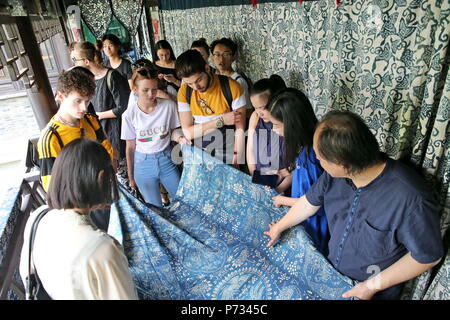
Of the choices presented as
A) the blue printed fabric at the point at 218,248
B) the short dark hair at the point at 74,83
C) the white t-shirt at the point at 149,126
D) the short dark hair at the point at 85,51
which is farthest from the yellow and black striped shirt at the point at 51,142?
the short dark hair at the point at 85,51

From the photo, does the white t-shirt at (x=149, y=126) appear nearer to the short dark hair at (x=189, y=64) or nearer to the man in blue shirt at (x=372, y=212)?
the short dark hair at (x=189, y=64)

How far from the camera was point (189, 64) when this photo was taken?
1.92m

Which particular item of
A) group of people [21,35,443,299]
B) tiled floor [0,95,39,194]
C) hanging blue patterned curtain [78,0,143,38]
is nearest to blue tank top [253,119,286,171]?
group of people [21,35,443,299]

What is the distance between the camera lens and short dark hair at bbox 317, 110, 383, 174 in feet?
3.37

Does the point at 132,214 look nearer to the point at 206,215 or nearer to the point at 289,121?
the point at 206,215

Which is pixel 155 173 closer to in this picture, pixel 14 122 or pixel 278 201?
pixel 278 201

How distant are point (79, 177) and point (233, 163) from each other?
1346 millimetres

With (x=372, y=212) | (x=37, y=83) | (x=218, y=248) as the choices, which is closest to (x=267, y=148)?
(x=218, y=248)

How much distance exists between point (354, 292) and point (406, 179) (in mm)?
465

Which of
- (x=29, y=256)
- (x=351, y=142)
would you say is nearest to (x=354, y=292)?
(x=351, y=142)

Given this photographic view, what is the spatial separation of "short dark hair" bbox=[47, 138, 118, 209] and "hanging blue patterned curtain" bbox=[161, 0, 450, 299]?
4.03ft

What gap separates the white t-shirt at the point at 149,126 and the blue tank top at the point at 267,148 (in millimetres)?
644

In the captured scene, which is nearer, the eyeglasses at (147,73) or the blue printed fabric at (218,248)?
the blue printed fabric at (218,248)

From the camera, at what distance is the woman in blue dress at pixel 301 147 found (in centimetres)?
A: 148
